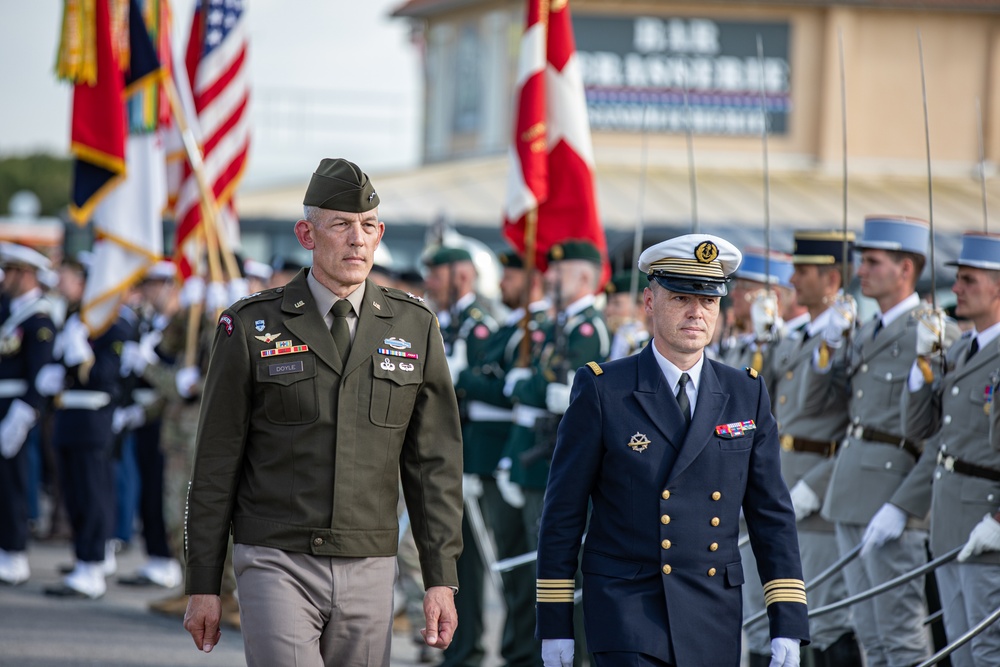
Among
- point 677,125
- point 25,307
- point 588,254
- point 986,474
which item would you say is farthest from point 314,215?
point 677,125

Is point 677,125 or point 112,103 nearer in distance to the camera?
point 112,103

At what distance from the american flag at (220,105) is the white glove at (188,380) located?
4.31 ft

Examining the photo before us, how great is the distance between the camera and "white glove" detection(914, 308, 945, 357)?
6172mm

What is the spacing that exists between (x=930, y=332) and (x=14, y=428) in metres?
7.13

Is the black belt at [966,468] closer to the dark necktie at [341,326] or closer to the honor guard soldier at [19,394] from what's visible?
the dark necktie at [341,326]

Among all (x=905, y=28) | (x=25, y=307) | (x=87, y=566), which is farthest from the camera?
(x=905, y=28)

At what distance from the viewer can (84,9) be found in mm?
10508

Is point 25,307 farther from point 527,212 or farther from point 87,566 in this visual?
point 527,212

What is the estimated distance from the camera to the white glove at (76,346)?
10570 mm

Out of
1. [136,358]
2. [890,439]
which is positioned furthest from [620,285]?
[136,358]

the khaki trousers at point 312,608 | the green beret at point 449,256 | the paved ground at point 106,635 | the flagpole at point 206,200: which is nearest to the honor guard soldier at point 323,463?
the khaki trousers at point 312,608

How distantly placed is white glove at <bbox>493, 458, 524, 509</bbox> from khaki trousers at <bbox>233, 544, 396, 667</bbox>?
11.1 ft

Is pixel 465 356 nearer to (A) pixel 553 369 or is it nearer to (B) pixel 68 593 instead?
(A) pixel 553 369

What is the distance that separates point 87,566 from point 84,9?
3.99 m
